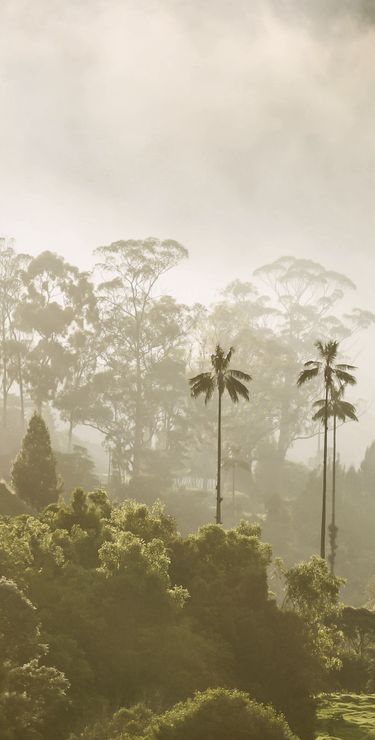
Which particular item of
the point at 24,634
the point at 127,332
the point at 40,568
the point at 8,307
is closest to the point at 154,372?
the point at 127,332

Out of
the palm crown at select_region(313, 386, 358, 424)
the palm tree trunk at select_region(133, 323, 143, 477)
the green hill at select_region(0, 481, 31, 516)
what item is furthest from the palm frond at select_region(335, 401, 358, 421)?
the palm tree trunk at select_region(133, 323, 143, 477)

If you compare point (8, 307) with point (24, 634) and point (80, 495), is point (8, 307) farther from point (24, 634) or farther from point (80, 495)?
point (24, 634)

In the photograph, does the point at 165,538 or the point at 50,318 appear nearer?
the point at 165,538

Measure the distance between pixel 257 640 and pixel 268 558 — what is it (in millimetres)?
5339

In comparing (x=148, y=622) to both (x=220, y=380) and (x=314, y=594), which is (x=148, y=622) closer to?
(x=314, y=594)

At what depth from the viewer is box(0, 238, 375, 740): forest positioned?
21.2m

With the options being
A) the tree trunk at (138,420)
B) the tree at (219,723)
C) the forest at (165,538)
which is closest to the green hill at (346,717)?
the forest at (165,538)

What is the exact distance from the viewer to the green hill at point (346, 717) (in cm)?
2334

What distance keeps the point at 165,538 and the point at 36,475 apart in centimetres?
1902

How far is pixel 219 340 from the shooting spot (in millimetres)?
92500

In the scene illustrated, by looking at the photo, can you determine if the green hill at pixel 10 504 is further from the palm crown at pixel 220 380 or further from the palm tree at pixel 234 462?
the palm tree at pixel 234 462

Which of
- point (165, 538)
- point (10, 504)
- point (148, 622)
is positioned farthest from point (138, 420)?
point (148, 622)

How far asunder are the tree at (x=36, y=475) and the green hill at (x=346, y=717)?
2641 centimetres

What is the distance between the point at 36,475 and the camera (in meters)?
47.8
